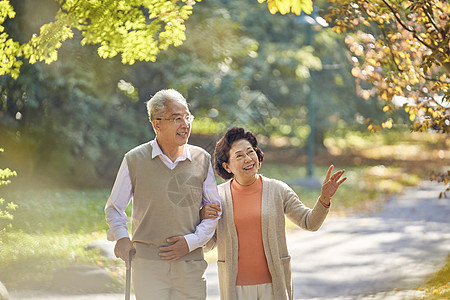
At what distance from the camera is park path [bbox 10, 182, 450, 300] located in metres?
7.34

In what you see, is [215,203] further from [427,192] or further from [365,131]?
[365,131]

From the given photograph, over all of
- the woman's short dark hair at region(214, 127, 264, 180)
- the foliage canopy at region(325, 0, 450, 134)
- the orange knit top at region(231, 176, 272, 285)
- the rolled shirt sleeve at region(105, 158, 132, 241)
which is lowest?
the orange knit top at region(231, 176, 272, 285)

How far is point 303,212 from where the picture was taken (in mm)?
3498

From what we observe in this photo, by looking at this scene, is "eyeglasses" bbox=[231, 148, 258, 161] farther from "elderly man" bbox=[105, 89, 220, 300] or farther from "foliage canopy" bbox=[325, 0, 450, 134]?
"foliage canopy" bbox=[325, 0, 450, 134]

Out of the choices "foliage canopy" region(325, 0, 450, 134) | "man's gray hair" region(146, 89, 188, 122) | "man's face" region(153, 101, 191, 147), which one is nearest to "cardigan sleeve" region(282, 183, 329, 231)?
"man's face" region(153, 101, 191, 147)

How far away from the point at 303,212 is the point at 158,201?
75 centimetres

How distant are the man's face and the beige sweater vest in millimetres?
127

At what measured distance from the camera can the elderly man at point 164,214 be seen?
11.1 ft

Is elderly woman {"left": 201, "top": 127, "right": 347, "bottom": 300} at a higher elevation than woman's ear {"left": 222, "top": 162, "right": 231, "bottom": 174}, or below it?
below

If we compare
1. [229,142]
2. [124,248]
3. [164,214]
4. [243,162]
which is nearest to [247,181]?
[243,162]

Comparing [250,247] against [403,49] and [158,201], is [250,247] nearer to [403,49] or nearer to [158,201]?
[158,201]

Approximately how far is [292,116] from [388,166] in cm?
326

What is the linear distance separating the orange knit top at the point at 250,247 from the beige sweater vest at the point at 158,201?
0.76 feet

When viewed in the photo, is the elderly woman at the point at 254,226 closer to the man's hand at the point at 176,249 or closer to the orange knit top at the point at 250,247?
the orange knit top at the point at 250,247
